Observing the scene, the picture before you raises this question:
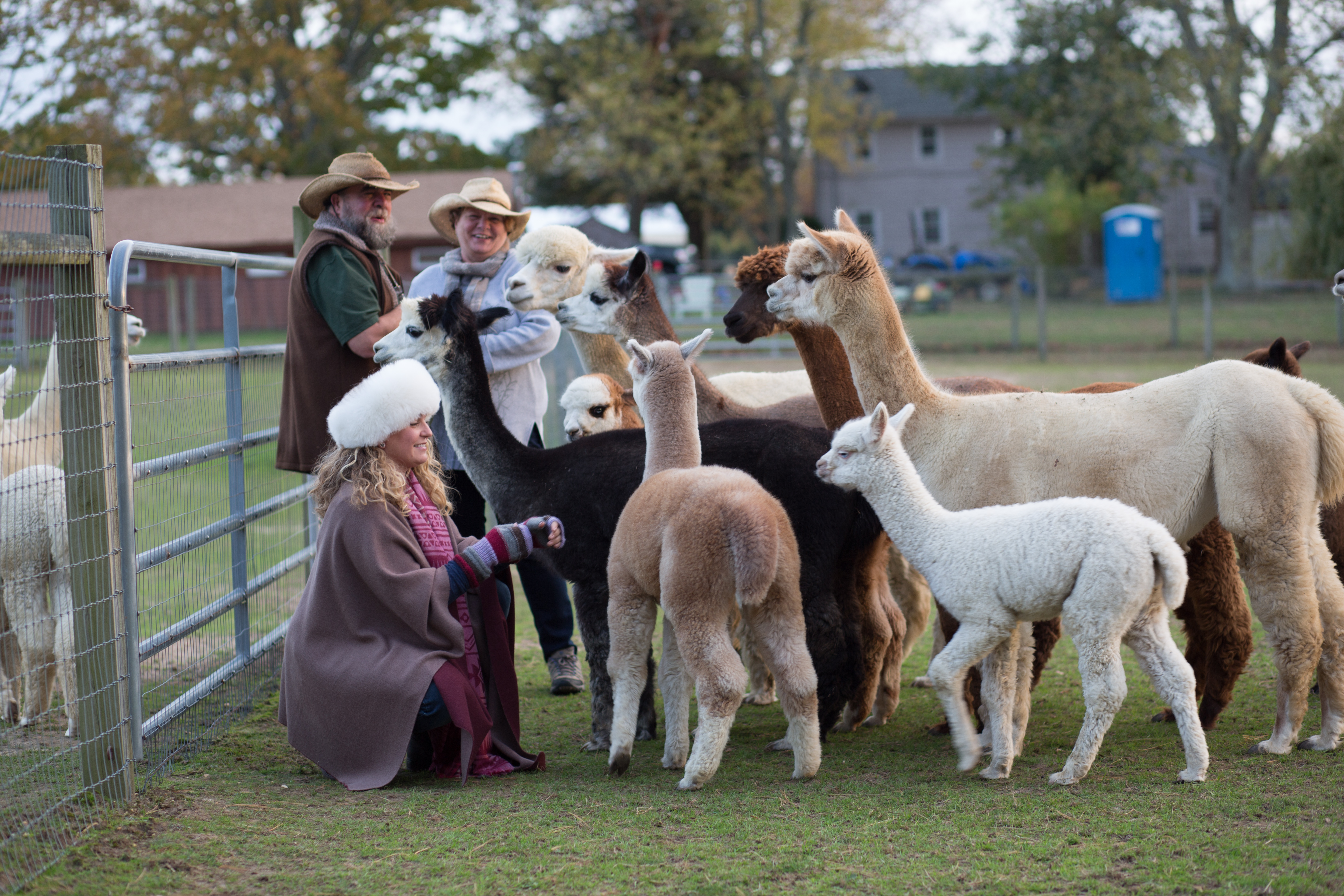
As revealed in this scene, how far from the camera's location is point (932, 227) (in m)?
46.8

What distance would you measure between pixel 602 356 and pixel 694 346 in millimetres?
1139

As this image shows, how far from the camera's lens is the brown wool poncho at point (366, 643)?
4.02 meters

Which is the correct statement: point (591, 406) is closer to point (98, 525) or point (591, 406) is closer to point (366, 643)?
point (366, 643)

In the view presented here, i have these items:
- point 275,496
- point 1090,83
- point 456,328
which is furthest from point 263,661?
point 1090,83

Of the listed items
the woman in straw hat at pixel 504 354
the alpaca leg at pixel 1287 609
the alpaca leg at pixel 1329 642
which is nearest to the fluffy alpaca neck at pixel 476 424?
the woman in straw hat at pixel 504 354

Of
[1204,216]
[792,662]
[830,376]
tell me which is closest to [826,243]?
[830,376]

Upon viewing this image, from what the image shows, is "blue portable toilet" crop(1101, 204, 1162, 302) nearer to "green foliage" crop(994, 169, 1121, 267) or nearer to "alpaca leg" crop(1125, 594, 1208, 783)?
"green foliage" crop(994, 169, 1121, 267)

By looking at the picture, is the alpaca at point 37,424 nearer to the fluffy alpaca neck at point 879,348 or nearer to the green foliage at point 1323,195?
the fluffy alpaca neck at point 879,348

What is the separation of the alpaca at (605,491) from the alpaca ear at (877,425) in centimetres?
56

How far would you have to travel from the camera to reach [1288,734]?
406 cm

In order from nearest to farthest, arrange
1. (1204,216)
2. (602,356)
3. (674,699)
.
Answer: (674,699)
(602,356)
(1204,216)

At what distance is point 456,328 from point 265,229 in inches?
1154

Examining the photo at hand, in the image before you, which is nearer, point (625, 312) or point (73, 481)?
point (73, 481)

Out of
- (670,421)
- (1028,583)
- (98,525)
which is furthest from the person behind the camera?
(670,421)
